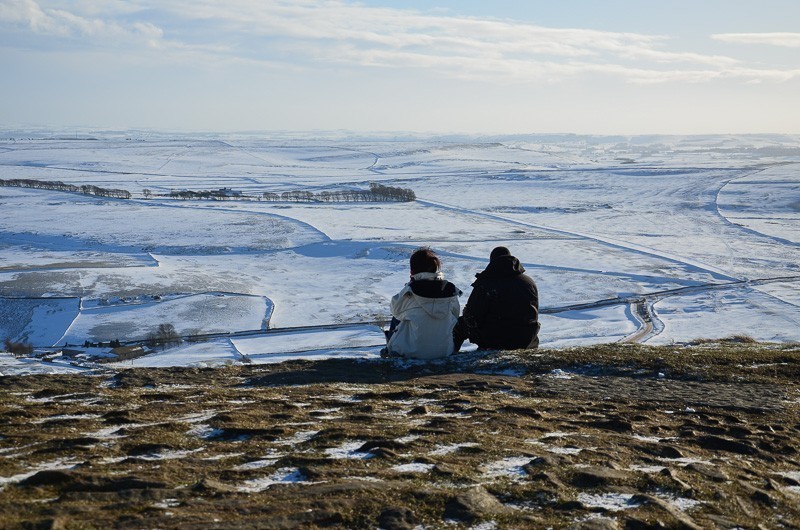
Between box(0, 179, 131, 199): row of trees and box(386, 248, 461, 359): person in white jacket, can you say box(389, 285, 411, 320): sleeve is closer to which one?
box(386, 248, 461, 359): person in white jacket

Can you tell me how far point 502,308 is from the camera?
32.7ft

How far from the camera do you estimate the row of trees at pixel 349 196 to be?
95938 millimetres

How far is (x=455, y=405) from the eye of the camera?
6914 millimetres

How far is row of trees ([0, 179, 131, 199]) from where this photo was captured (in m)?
96.4

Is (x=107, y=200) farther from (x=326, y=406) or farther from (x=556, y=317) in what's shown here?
(x=326, y=406)

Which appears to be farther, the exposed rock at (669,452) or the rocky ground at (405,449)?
the exposed rock at (669,452)

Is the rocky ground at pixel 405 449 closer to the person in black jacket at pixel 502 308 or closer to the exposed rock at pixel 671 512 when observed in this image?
the exposed rock at pixel 671 512

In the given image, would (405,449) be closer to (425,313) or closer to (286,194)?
(425,313)

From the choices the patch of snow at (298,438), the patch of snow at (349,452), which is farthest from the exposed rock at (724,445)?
the patch of snow at (298,438)

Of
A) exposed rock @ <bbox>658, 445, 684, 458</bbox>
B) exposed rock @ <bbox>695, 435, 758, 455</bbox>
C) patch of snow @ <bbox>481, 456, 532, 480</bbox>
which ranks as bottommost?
exposed rock @ <bbox>695, 435, 758, 455</bbox>

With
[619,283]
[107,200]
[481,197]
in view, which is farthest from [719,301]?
[107,200]

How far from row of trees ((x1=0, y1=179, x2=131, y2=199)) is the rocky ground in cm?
9152

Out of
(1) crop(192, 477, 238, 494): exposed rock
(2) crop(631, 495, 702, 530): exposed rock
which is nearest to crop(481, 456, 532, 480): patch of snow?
(2) crop(631, 495, 702, 530): exposed rock

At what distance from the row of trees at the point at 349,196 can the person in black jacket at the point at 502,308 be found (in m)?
85.4
